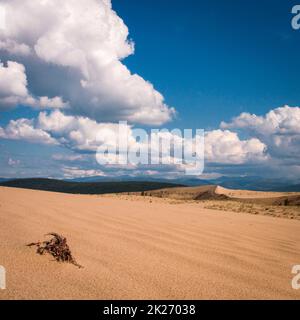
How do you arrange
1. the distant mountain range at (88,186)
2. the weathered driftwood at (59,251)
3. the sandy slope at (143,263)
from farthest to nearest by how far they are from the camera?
the distant mountain range at (88,186) < the weathered driftwood at (59,251) < the sandy slope at (143,263)

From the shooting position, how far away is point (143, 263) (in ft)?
15.4

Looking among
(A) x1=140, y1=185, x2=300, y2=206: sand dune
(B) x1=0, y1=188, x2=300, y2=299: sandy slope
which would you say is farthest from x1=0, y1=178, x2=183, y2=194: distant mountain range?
(B) x1=0, y1=188, x2=300, y2=299: sandy slope

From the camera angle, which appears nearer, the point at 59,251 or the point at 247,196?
the point at 59,251

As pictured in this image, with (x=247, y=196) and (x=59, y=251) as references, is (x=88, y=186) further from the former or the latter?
(x=59, y=251)

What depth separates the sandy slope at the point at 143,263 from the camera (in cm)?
366

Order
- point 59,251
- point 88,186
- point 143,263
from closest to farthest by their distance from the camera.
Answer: point 59,251 → point 143,263 → point 88,186

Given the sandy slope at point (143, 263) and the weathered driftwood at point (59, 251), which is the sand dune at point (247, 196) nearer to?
the sandy slope at point (143, 263)

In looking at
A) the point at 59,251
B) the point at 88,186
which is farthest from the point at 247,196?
the point at 88,186

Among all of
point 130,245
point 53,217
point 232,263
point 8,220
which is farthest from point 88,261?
point 53,217

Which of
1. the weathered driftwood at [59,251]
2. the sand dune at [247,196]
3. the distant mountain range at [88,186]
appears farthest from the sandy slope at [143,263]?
the distant mountain range at [88,186]

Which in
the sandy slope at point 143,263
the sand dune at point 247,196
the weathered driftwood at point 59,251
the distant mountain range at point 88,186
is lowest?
the distant mountain range at point 88,186

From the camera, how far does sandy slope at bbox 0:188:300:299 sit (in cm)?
366

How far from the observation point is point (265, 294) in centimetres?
390

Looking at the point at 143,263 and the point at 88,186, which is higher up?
the point at 143,263
